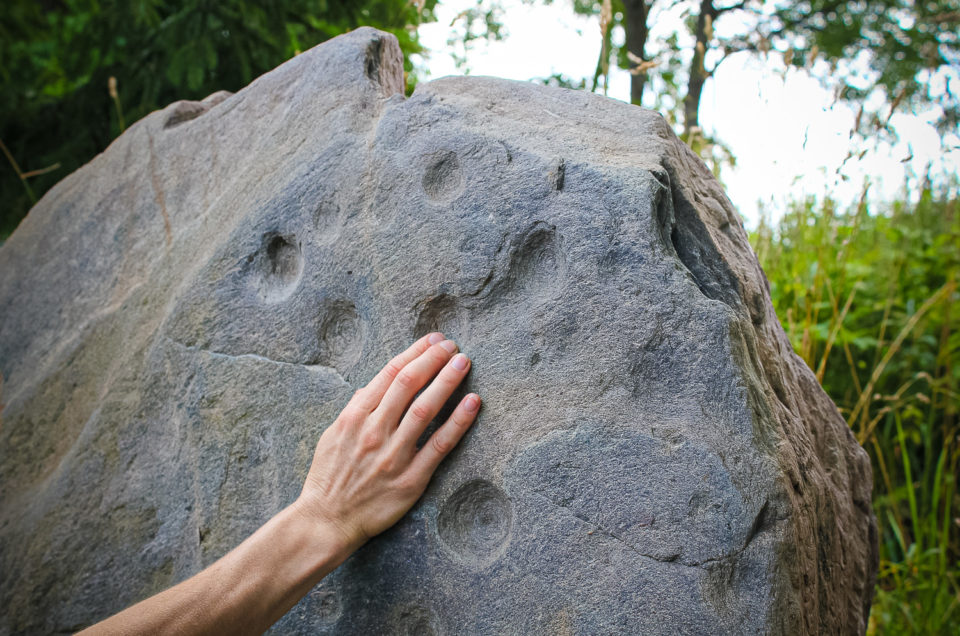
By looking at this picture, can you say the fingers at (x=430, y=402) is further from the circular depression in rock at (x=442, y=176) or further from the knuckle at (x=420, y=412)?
the circular depression in rock at (x=442, y=176)

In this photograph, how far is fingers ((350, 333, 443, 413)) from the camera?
127cm

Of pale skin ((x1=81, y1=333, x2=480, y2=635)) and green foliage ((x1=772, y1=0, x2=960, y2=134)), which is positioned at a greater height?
green foliage ((x1=772, y1=0, x2=960, y2=134))

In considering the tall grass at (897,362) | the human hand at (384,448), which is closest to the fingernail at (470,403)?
the human hand at (384,448)

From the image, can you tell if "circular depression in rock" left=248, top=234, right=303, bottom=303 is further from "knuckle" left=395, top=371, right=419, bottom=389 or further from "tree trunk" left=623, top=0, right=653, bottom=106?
"tree trunk" left=623, top=0, right=653, bottom=106

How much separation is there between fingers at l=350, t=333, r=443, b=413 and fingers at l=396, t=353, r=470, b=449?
0.06 m

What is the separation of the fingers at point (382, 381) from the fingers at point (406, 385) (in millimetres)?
11

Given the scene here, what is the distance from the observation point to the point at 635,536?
1150 millimetres

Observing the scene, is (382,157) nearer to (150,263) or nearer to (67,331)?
(150,263)

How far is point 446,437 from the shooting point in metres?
1.26

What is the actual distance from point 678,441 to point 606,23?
128 cm

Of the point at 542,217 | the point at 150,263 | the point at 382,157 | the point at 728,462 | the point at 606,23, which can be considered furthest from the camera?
the point at 606,23

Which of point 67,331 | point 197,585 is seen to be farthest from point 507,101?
point 67,331

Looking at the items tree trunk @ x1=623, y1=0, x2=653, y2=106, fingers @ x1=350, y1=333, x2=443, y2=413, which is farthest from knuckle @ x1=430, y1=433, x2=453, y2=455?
tree trunk @ x1=623, y1=0, x2=653, y2=106

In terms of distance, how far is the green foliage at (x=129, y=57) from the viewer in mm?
2889
